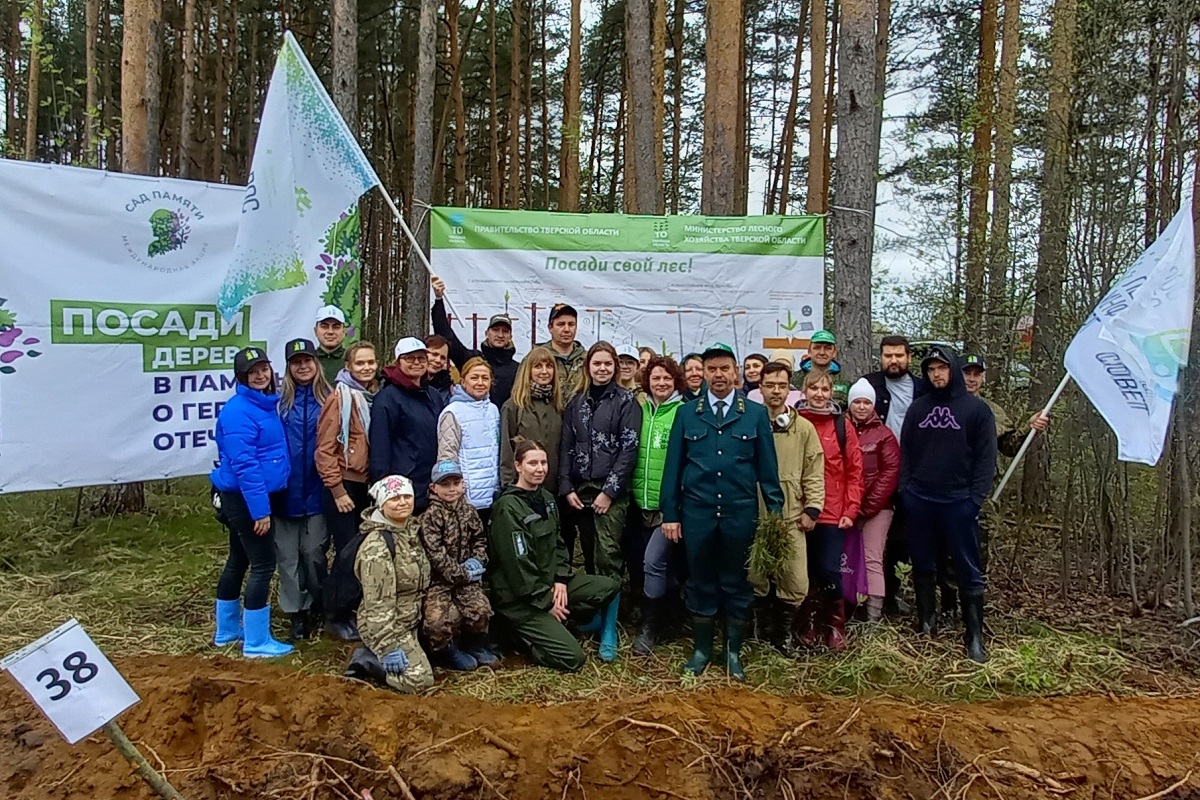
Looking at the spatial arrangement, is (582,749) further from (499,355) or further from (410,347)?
(499,355)

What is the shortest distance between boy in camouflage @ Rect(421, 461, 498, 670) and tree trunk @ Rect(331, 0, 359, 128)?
4.77 metres

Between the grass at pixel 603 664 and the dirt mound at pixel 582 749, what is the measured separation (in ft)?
1.19

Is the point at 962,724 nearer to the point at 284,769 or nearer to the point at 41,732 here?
the point at 284,769

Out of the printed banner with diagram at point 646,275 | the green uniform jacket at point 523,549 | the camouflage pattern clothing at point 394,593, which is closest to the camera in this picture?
the camouflage pattern clothing at point 394,593

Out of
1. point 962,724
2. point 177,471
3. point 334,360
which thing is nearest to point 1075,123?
point 962,724

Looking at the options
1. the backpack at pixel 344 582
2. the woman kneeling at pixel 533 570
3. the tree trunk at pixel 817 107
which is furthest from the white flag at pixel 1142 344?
the tree trunk at pixel 817 107

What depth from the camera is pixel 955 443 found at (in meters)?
4.79

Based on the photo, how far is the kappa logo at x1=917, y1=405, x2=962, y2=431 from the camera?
480cm

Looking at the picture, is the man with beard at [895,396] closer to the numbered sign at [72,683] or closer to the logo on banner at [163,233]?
the numbered sign at [72,683]

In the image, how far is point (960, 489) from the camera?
4812mm

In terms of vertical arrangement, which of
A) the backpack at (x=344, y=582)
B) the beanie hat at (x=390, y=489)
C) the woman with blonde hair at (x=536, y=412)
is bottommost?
the backpack at (x=344, y=582)

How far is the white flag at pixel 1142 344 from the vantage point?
4.64m

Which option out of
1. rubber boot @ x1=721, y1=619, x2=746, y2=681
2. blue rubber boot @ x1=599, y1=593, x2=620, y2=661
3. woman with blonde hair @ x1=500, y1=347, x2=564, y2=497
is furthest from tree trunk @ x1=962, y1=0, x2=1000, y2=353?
blue rubber boot @ x1=599, y1=593, x2=620, y2=661

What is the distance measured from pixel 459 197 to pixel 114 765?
14.7 metres
